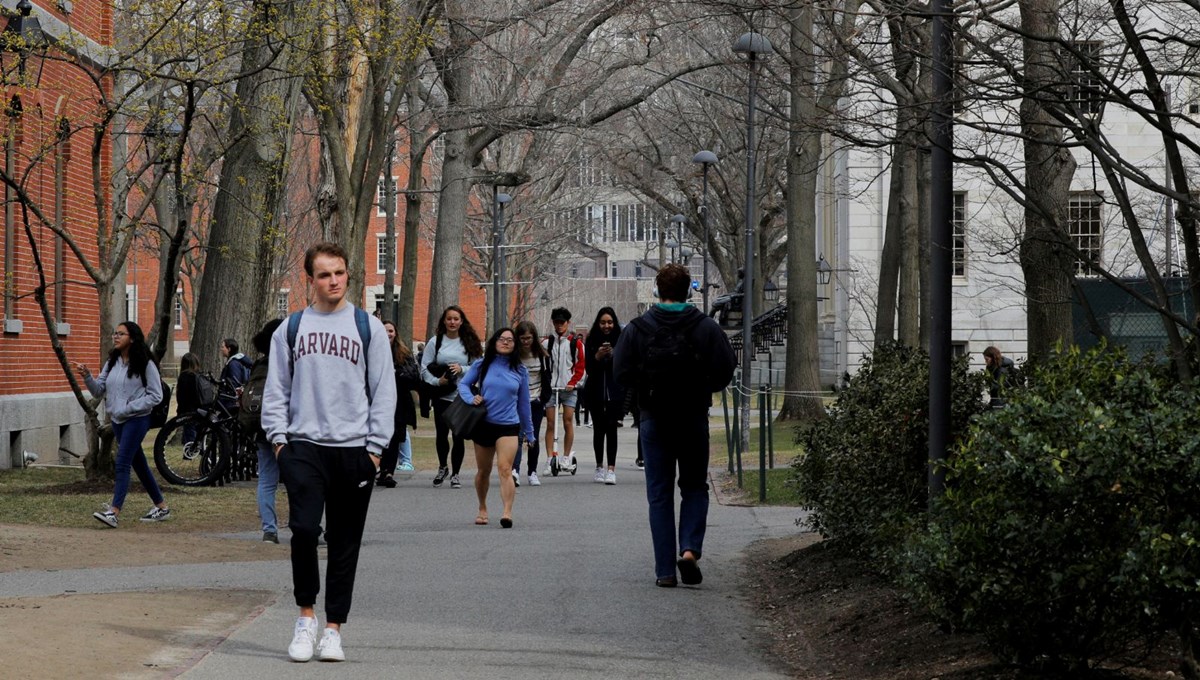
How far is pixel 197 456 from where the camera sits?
742 inches

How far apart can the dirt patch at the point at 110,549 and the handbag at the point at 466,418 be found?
1757 mm

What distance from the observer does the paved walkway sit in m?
7.71

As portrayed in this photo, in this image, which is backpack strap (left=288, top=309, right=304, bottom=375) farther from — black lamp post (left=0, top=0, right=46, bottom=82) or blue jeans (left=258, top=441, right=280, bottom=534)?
black lamp post (left=0, top=0, right=46, bottom=82)

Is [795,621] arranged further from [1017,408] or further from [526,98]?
Answer: [526,98]

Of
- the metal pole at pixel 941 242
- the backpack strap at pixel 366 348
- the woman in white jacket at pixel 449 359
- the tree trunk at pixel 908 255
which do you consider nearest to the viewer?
the backpack strap at pixel 366 348

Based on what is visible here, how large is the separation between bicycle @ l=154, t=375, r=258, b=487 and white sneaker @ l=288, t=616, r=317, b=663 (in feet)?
35.1

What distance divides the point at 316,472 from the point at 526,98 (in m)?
26.1

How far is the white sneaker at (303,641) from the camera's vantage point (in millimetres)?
7633

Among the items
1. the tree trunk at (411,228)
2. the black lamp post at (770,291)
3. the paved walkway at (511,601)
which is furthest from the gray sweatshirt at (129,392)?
the black lamp post at (770,291)

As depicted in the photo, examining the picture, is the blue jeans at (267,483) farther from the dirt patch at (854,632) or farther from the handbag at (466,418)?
the dirt patch at (854,632)

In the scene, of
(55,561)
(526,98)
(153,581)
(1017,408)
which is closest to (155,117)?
(55,561)

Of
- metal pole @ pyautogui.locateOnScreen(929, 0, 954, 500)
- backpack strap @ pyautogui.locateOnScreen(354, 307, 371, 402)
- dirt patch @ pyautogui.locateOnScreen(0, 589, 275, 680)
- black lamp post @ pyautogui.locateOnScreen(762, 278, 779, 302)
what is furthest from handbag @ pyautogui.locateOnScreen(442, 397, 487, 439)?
black lamp post @ pyautogui.locateOnScreen(762, 278, 779, 302)

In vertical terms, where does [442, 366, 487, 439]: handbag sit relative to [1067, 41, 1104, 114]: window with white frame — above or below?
below

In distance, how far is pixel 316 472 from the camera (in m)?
7.84
